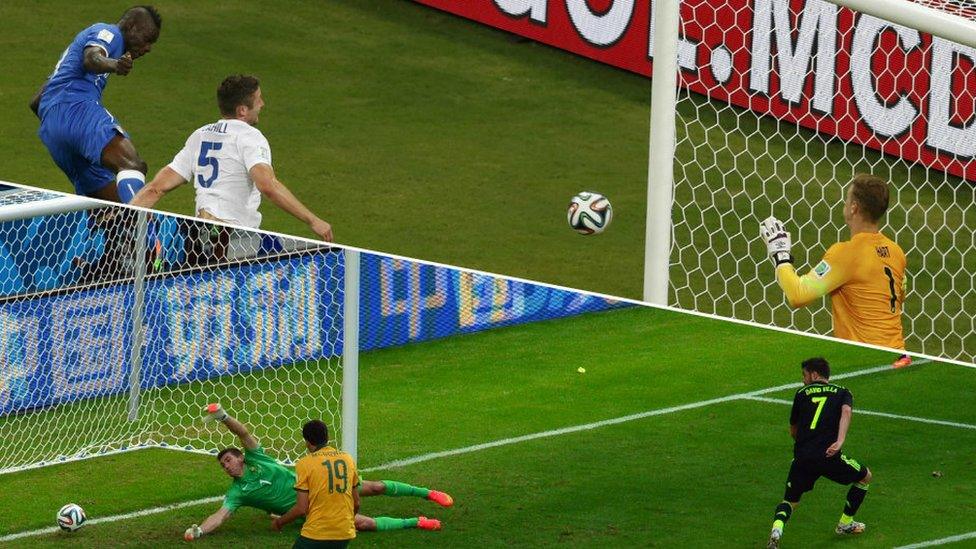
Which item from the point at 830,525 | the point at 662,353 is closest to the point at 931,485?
the point at 830,525

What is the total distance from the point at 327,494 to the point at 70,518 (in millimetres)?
1913

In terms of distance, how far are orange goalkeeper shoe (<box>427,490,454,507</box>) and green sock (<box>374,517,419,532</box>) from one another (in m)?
0.39

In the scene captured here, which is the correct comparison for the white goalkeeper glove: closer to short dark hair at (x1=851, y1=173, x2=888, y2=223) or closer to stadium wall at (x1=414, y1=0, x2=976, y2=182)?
short dark hair at (x1=851, y1=173, x2=888, y2=223)

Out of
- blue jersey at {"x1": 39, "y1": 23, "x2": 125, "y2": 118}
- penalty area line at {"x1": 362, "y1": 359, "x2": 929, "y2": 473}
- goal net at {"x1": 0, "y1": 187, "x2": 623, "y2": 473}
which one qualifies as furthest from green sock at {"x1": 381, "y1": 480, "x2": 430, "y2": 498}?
blue jersey at {"x1": 39, "y1": 23, "x2": 125, "y2": 118}

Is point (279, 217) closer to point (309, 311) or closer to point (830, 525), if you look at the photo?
point (309, 311)

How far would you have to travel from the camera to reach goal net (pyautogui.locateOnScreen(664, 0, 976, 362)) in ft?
41.1

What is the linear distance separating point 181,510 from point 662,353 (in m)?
5.94

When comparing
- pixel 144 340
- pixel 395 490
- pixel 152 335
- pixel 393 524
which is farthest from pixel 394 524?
pixel 152 335

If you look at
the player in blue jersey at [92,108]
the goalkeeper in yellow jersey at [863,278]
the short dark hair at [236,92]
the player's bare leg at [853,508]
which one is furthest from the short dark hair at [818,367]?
the player in blue jersey at [92,108]

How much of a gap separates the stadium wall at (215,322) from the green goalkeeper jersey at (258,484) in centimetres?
328

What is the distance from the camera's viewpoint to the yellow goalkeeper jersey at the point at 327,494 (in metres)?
10.7

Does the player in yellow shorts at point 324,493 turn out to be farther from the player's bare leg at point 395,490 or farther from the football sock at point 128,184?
the football sock at point 128,184

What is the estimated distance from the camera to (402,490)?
12.2 metres

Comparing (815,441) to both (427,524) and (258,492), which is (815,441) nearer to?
(427,524)
